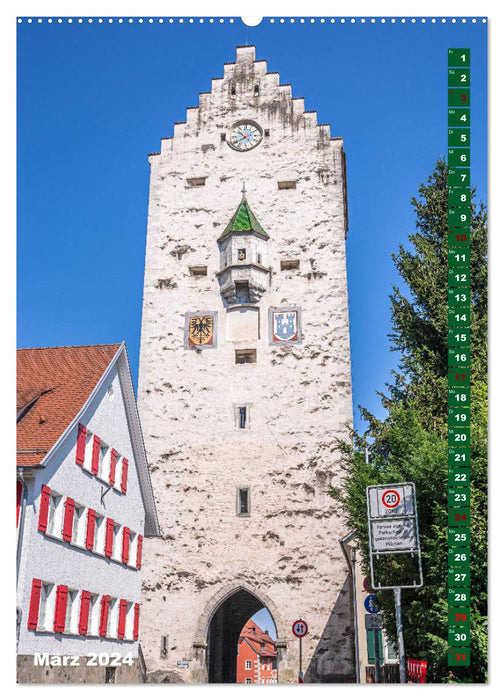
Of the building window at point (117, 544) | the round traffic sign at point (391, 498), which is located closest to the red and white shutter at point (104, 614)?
the building window at point (117, 544)

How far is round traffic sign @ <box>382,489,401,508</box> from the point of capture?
35.4ft

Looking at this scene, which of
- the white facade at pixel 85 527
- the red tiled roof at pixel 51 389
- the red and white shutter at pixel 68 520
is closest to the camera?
the white facade at pixel 85 527

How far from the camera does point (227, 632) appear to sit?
27.6m

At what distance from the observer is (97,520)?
15383mm

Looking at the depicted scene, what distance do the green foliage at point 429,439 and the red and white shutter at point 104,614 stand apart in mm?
4700

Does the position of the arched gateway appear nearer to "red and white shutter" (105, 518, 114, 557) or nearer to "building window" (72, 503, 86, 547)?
"red and white shutter" (105, 518, 114, 557)

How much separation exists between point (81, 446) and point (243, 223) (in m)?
14.0

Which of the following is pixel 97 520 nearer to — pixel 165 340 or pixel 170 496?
pixel 170 496

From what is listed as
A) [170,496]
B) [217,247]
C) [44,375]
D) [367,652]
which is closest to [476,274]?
[44,375]

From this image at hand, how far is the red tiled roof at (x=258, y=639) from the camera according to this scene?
2377 cm

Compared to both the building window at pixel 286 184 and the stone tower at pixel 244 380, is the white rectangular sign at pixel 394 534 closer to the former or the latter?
the stone tower at pixel 244 380

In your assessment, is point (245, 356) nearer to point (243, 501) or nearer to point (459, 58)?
point (243, 501)

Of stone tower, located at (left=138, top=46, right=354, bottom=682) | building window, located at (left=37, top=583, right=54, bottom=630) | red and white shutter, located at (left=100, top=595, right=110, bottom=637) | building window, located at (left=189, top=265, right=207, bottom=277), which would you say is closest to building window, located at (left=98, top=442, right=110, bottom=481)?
red and white shutter, located at (left=100, top=595, right=110, bottom=637)

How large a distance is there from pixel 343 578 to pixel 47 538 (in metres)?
12.2
